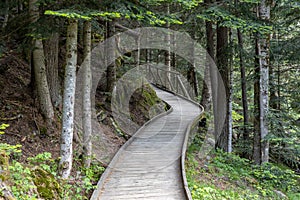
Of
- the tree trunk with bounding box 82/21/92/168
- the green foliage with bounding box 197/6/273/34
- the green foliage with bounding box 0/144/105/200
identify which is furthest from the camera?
the green foliage with bounding box 197/6/273/34

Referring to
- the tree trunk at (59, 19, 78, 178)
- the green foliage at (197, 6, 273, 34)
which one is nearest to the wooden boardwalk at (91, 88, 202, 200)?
the tree trunk at (59, 19, 78, 178)

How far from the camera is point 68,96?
17.5 ft

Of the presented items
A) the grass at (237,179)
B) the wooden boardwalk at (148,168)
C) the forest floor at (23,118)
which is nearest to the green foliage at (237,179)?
the grass at (237,179)

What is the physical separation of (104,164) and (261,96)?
5.63m

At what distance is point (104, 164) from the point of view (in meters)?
7.07

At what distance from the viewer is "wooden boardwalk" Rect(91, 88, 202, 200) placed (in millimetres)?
5668

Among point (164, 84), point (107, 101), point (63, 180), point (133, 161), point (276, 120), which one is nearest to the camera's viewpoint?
point (63, 180)

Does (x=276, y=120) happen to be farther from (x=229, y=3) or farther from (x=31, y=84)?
(x=31, y=84)

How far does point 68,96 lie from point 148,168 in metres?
2.90

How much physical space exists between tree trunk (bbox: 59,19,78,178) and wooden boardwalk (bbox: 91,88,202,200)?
2.76ft

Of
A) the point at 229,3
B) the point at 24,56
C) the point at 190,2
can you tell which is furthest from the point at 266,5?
the point at 24,56

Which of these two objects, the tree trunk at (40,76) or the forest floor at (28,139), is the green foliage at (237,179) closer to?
the forest floor at (28,139)

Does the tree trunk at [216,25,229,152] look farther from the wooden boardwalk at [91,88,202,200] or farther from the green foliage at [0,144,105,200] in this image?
the green foliage at [0,144,105,200]

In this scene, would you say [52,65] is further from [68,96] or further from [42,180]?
[42,180]
